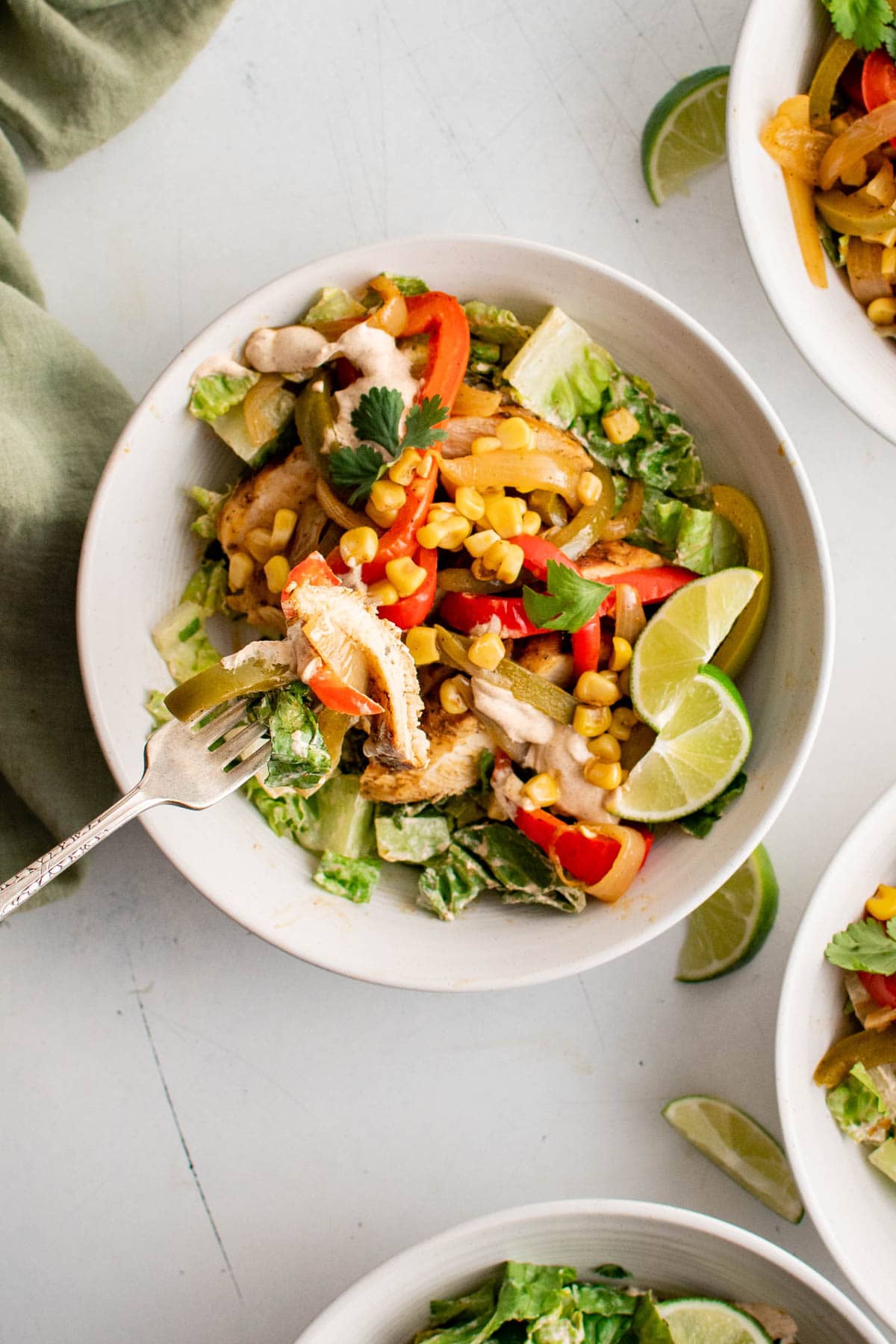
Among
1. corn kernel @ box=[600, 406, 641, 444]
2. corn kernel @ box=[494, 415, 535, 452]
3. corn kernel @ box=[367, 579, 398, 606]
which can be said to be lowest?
corn kernel @ box=[600, 406, 641, 444]

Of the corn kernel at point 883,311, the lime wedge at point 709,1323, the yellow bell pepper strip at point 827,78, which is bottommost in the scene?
the lime wedge at point 709,1323

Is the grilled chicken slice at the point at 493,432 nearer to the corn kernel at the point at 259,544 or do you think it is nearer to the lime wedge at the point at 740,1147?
the corn kernel at the point at 259,544

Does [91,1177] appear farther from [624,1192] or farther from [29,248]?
[29,248]

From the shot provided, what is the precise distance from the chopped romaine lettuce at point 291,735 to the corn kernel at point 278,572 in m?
0.50

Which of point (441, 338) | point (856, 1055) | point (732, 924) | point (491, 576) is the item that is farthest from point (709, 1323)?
point (441, 338)

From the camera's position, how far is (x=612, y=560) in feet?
9.17

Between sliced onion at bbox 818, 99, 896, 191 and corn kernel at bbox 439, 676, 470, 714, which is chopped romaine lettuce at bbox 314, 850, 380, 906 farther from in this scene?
sliced onion at bbox 818, 99, 896, 191

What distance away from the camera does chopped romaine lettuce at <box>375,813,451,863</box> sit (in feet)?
9.49

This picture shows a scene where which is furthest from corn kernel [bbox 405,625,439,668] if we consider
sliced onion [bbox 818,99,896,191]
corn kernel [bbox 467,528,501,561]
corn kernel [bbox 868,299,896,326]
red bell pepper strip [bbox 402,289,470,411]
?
sliced onion [bbox 818,99,896,191]

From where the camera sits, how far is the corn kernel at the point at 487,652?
104 inches

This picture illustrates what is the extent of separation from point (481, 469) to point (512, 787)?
0.83 m

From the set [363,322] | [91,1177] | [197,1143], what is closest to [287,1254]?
[197,1143]

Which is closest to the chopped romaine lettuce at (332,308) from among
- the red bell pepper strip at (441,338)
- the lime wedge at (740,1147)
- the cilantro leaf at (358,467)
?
the red bell pepper strip at (441,338)

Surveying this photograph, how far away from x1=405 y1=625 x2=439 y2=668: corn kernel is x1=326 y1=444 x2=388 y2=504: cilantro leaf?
37cm
